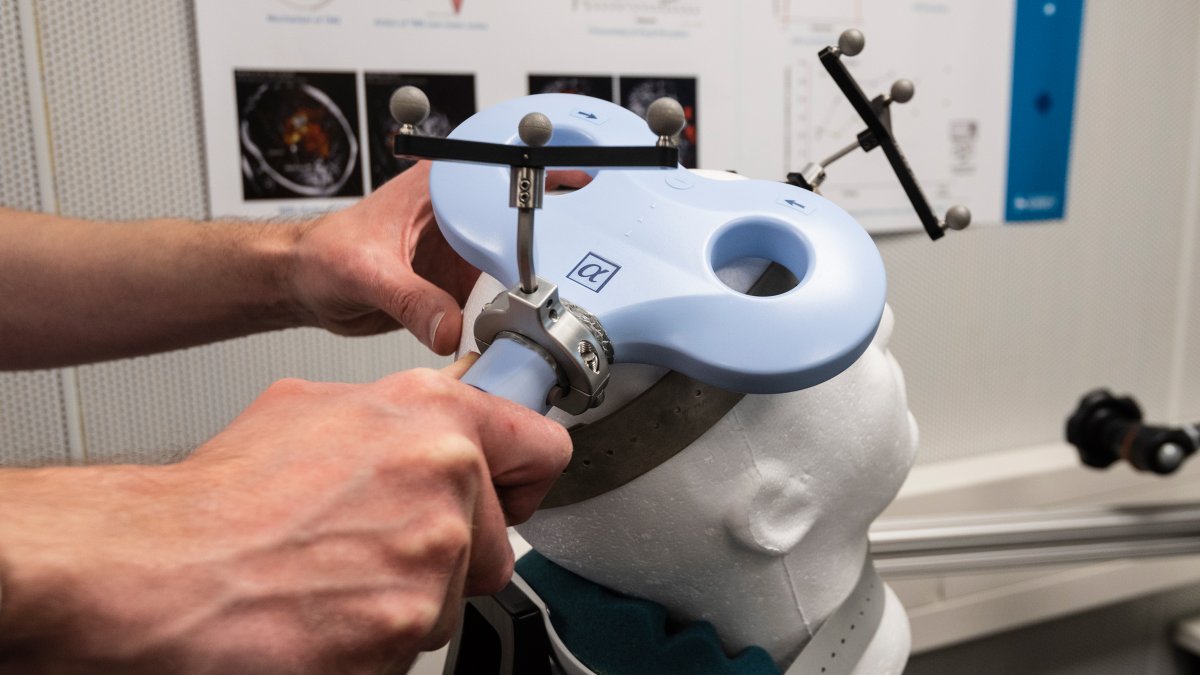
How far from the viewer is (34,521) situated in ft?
1.06

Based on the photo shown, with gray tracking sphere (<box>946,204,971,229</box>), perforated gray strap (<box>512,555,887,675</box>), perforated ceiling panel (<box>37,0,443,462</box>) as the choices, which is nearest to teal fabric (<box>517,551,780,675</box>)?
perforated gray strap (<box>512,555,887,675</box>)

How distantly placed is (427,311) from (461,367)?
5.3 inches

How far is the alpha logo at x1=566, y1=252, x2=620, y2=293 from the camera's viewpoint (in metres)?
0.51

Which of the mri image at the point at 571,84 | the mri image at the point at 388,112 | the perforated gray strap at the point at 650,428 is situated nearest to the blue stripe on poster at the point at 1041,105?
the mri image at the point at 571,84

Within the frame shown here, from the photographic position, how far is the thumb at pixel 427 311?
61 cm

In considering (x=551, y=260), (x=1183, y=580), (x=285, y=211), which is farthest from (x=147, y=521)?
(x=1183, y=580)

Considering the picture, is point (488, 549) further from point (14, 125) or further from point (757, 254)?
point (14, 125)

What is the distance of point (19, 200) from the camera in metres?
1.00

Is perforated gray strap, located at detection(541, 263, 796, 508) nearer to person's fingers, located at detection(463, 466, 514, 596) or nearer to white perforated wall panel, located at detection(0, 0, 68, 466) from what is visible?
person's fingers, located at detection(463, 466, 514, 596)

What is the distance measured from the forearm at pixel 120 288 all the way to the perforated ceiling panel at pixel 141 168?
0.15 meters

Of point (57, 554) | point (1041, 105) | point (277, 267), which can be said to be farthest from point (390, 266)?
point (1041, 105)

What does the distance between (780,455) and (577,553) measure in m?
0.17

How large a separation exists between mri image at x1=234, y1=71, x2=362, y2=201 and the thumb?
0.52 meters

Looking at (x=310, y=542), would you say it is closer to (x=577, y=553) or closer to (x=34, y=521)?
(x=34, y=521)
